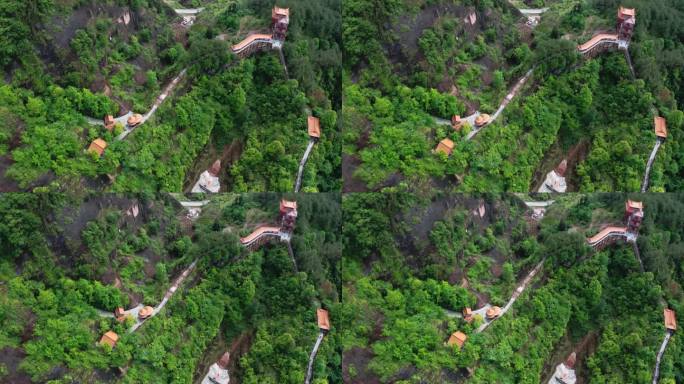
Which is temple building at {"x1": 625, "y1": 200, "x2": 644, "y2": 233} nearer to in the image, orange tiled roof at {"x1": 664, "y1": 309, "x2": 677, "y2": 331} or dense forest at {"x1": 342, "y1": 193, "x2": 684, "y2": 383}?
dense forest at {"x1": 342, "y1": 193, "x2": 684, "y2": 383}

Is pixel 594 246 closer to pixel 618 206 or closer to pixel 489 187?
pixel 618 206

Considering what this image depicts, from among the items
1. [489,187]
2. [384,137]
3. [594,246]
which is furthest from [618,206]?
[384,137]

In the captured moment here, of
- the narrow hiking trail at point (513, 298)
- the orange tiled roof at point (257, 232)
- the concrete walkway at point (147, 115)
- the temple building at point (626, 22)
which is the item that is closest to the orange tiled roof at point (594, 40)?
the temple building at point (626, 22)

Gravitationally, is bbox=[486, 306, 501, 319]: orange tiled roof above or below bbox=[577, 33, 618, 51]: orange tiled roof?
below

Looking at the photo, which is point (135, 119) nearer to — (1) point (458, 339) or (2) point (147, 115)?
(2) point (147, 115)

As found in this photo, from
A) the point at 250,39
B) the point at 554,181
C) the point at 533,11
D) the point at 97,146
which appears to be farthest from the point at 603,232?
the point at 97,146

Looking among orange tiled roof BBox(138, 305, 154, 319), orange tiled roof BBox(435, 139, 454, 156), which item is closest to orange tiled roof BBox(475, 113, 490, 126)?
orange tiled roof BBox(435, 139, 454, 156)
